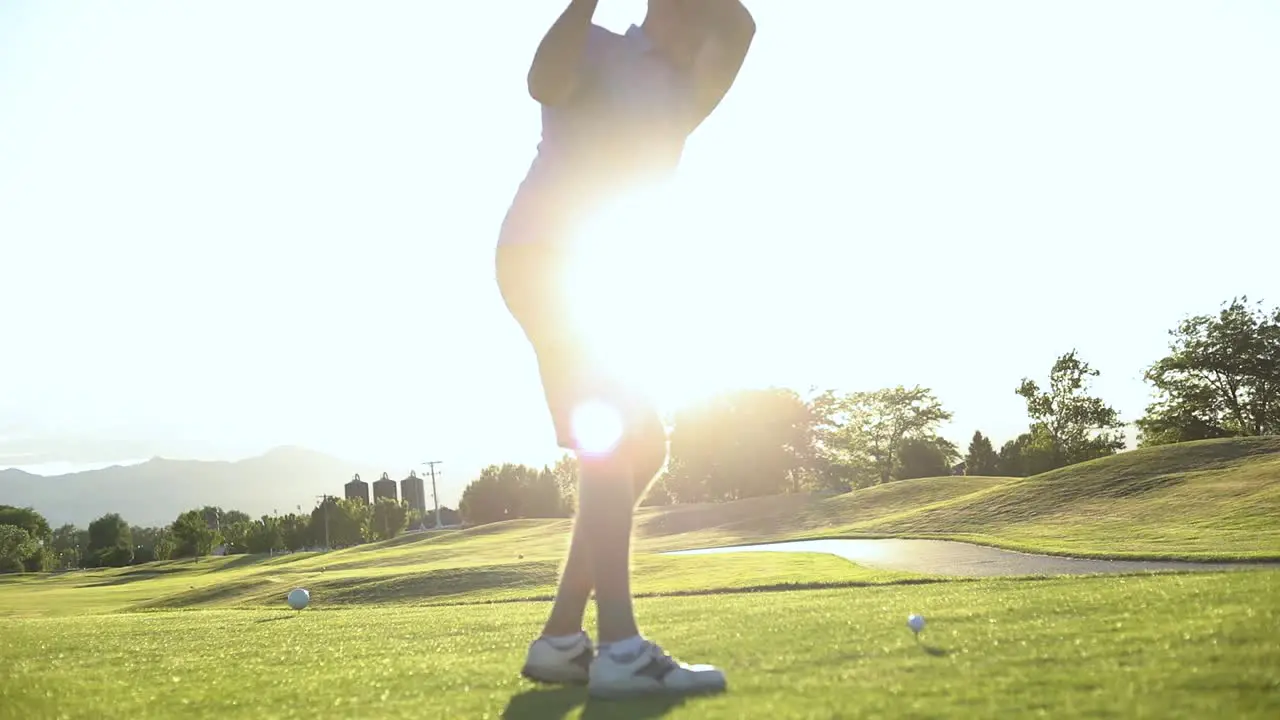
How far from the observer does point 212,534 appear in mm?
101562

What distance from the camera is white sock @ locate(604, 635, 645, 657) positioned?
2.64 meters

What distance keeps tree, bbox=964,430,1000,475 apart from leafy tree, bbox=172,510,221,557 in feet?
257

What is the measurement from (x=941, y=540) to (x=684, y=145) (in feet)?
79.2

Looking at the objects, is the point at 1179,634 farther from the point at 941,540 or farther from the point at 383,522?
the point at 383,522

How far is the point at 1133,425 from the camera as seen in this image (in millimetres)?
61750

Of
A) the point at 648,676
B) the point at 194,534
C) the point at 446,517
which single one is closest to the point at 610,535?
the point at 648,676

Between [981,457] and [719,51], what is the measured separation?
8042 centimetres

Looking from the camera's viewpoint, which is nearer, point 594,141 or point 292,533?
point 594,141

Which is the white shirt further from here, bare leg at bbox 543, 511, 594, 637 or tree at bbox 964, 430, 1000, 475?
tree at bbox 964, 430, 1000, 475

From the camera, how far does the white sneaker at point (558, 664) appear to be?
9.45 ft

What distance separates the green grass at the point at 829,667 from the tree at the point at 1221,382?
61801 millimetres

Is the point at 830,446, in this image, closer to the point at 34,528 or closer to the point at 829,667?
the point at 829,667

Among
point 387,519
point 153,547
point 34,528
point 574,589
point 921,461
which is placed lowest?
point 574,589

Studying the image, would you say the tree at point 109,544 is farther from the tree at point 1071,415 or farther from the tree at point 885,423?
the tree at point 1071,415
